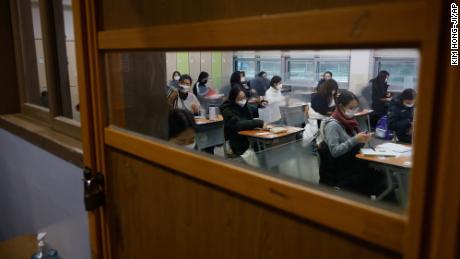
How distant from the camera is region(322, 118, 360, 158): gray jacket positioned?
2.68m

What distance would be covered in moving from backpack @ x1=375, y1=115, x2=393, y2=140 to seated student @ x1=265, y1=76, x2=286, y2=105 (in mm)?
1486

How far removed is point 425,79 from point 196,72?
2810 mm

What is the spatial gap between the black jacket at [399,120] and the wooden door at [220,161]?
2.58 m

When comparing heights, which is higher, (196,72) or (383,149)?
(196,72)

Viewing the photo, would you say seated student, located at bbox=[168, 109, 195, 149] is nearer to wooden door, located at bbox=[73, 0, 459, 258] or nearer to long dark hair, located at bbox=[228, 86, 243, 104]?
wooden door, located at bbox=[73, 0, 459, 258]

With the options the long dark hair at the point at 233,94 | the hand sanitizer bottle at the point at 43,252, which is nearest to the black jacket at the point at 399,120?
the long dark hair at the point at 233,94

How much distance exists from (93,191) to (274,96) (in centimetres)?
418

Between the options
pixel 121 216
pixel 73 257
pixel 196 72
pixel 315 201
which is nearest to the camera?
pixel 315 201

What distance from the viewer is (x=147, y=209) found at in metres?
0.99

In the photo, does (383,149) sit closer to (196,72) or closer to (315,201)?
(196,72)

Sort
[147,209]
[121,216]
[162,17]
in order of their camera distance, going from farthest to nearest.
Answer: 1. [121,216]
2. [147,209]
3. [162,17]

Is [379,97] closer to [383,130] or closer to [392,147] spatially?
[383,130]

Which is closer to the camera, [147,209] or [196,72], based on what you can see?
[147,209]

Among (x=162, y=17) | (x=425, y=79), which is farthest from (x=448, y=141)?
(x=162, y=17)
